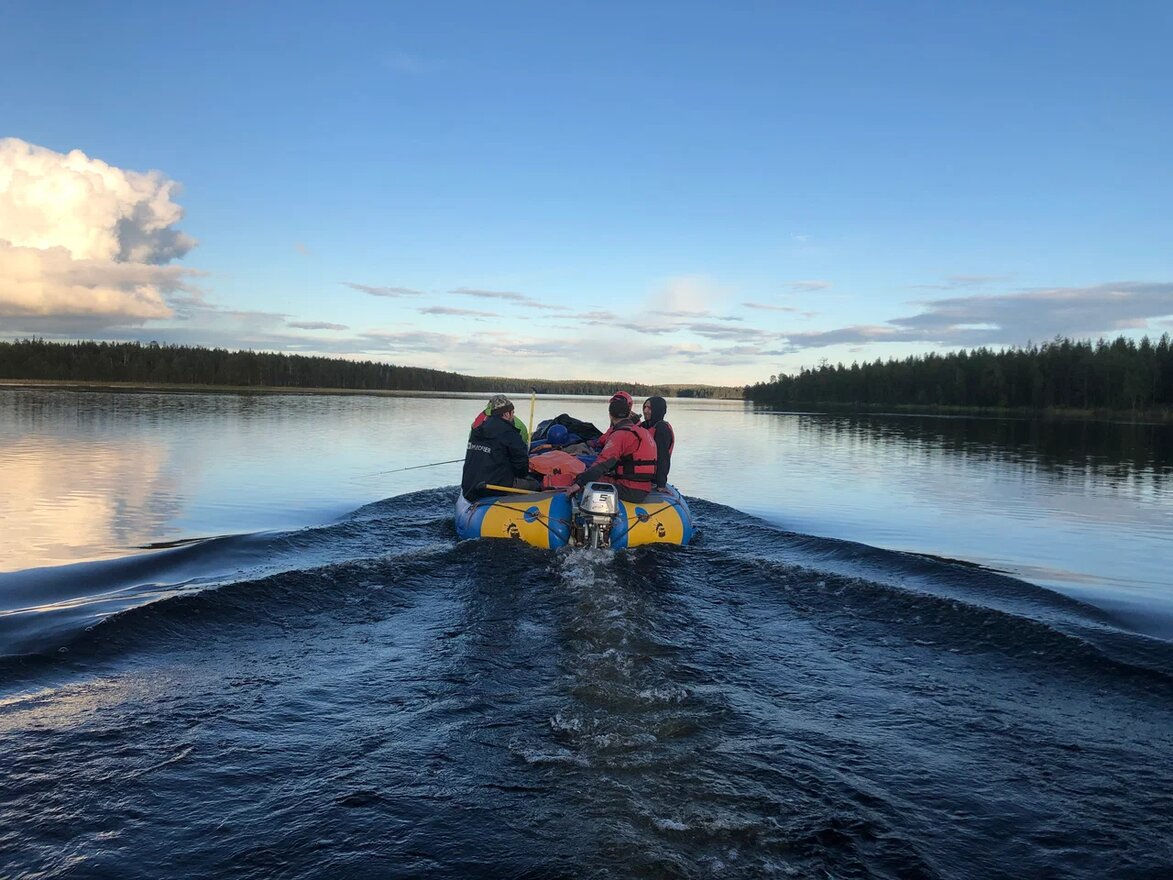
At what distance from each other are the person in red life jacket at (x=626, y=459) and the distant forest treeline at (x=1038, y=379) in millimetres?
83344

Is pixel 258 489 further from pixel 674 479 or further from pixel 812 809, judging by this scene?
pixel 812 809

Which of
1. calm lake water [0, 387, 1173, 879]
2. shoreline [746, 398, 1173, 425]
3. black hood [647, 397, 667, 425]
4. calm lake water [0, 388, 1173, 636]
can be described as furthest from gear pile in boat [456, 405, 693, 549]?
shoreline [746, 398, 1173, 425]

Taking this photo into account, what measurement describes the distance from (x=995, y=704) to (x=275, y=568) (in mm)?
8028

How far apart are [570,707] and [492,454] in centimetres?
639

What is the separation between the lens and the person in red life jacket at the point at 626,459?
10.8 metres

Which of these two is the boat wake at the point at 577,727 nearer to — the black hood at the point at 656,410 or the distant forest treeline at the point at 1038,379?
the black hood at the point at 656,410

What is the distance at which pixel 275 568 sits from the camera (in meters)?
9.23

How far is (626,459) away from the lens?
11.0 m

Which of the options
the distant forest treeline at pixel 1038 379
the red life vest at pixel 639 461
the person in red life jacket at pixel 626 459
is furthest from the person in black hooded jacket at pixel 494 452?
the distant forest treeline at pixel 1038 379

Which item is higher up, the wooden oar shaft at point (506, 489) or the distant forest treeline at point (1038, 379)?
the distant forest treeline at point (1038, 379)

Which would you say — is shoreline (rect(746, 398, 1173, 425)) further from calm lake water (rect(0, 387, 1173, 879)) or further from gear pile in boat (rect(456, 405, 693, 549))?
gear pile in boat (rect(456, 405, 693, 549))

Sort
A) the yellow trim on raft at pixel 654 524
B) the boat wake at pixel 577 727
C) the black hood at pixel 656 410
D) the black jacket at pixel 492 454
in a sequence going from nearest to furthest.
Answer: the boat wake at pixel 577 727 < the yellow trim on raft at pixel 654 524 < the black jacket at pixel 492 454 < the black hood at pixel 656 410

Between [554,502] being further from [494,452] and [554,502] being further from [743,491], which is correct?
[743,491]

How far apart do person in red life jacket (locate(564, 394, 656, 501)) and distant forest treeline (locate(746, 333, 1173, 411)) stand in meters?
83.3
